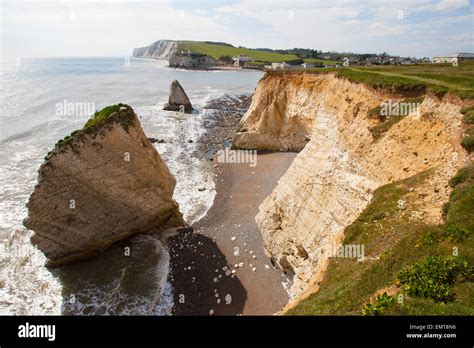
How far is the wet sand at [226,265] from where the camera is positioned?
67.8 ft

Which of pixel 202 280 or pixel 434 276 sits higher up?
pixel 434 276

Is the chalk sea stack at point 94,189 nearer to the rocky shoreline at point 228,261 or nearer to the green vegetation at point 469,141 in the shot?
the rocky shoreline at point 228,261

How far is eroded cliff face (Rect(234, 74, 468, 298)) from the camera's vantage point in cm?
1703

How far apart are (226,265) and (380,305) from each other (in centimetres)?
1570

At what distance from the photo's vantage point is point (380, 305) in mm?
9484

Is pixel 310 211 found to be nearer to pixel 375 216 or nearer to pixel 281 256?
pixel 281 256

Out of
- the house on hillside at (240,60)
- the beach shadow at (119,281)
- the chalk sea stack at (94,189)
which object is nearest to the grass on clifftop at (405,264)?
the beach shadow at (119,281)

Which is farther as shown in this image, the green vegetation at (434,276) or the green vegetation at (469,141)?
the green vegetation at (469,141)

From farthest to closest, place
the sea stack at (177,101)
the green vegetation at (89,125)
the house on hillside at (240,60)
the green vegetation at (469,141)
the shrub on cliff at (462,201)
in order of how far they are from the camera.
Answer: the house on hillside at (240,60), the sea stack at (177,101), the green vegetation at (89,125), the green vegetation at (469,141), the shrub on cliff at (462,201)

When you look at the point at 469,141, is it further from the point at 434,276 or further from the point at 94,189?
the point at 94,189

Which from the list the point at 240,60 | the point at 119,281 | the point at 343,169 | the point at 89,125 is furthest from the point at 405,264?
the point at 240,60

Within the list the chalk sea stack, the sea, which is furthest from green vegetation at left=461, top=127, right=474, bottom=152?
the chalk sea stack

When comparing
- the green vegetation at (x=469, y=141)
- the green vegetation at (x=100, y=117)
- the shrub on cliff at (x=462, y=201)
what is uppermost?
the green vegetation at (x=100, y=117)
